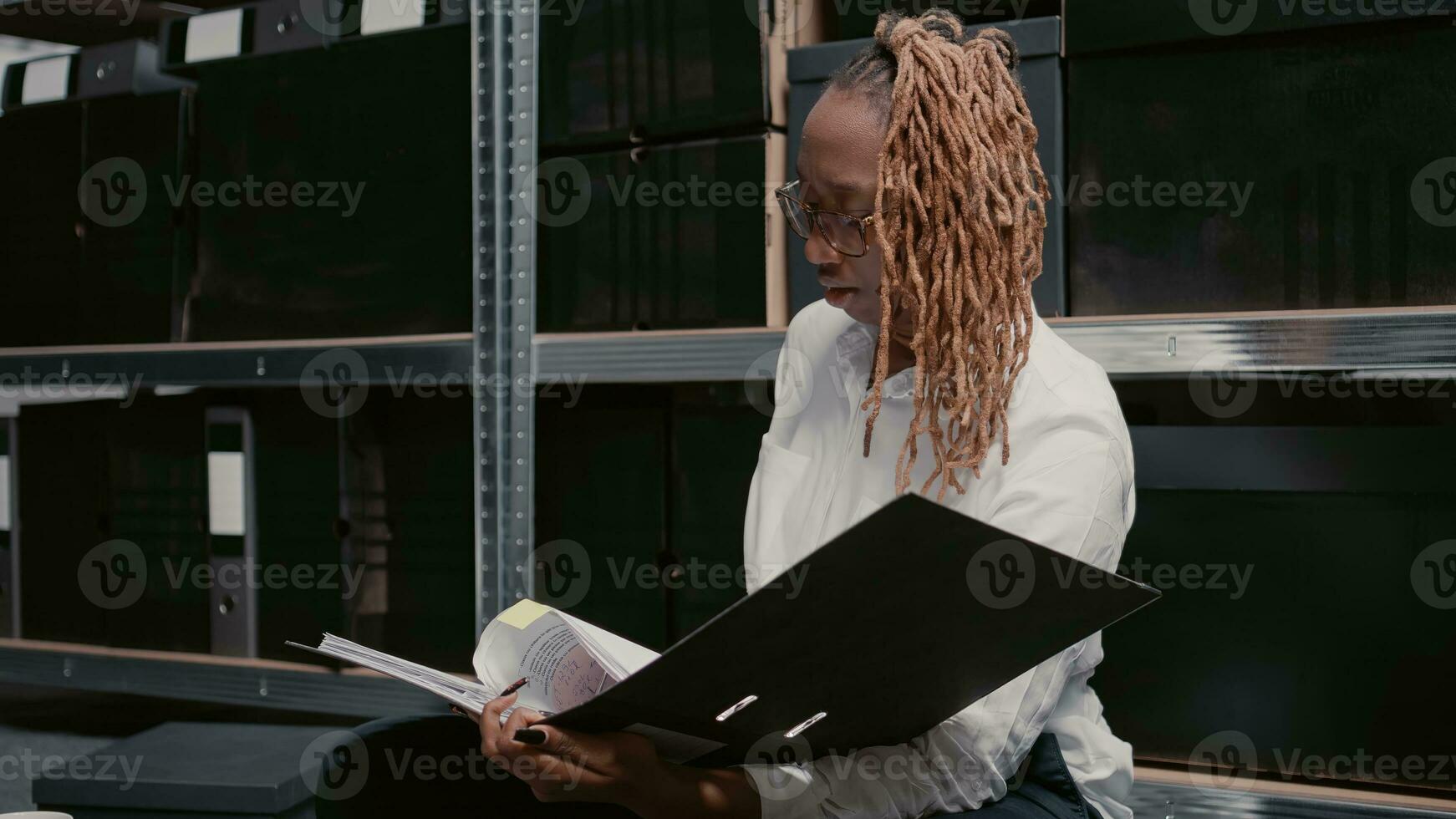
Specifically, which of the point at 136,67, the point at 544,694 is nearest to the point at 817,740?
the point at 544,694

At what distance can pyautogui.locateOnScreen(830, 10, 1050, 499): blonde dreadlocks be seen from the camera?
2.71 ft

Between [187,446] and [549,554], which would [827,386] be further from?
[187,446]

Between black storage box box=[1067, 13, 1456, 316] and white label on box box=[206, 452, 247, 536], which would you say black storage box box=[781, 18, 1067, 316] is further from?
white label on box box=[206, 452, 247, 536]

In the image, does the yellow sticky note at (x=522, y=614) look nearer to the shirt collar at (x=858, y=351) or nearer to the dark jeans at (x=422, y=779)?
the dark jeans at (x=422, y=779)

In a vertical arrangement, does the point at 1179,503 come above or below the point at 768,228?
below

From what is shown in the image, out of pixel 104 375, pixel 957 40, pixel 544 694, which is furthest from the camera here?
pixel 104 375

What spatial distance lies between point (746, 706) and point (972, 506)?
0.25 metres

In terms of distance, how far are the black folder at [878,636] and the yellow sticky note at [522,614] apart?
74mm

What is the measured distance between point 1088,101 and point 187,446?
3.89ft

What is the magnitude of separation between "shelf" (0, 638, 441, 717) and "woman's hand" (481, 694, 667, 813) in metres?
0.77

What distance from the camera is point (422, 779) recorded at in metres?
0.96

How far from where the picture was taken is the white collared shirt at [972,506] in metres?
0.78

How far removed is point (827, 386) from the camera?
1038 millimetres

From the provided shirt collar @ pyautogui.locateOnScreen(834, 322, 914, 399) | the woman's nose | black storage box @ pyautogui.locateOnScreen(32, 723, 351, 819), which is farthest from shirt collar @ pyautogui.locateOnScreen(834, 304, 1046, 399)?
black storage box @ pyautogui.locateOnScreen(32, 723, 351, 819)
